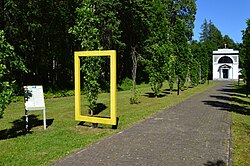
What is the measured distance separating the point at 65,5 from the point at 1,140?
19.9 meters

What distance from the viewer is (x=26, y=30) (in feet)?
76.0

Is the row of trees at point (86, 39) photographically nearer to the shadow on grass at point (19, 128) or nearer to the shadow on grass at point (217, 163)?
the shadow on grass at point (19, 128)

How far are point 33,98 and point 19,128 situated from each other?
1.39 meters

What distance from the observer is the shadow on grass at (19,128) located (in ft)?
30.5

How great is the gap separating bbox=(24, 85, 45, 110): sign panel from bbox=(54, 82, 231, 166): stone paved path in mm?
3006

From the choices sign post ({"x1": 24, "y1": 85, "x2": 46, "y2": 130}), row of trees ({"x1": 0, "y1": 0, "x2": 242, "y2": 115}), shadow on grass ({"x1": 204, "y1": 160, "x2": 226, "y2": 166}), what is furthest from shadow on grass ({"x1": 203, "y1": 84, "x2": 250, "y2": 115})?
sign post ({"x1": 24, "y1": 85, "x2": 46, "y2": 130})

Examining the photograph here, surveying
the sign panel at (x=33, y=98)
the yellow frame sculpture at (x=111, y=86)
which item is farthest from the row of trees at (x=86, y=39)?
the sign panel at (x=33, y=98)

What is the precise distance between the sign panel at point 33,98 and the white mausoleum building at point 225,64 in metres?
66.8

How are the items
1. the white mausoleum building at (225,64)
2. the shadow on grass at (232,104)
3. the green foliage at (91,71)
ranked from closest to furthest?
1. the green foliage at (91,71)
2. the shadow on grass at (232,104)
3. the white mausoleum building at (225,64)

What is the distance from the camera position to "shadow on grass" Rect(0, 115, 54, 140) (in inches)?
366

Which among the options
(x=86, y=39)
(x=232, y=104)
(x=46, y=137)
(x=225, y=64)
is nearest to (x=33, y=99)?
(x=46, y=137)

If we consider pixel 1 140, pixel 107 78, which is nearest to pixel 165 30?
pixel 107 78

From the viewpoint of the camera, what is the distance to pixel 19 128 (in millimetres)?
10477

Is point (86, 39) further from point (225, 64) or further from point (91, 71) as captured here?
point (225, 64)
